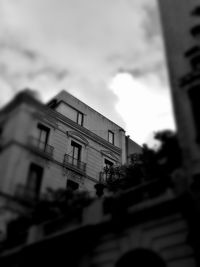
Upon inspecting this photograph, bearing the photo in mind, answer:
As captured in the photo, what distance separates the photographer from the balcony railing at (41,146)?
13209 mm

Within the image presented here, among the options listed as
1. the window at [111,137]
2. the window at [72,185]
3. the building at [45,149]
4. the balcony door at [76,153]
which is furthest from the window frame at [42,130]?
the window at [111,137]

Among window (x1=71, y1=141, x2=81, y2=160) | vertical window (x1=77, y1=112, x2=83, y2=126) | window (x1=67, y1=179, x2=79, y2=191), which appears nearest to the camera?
window (x1=67, y1=179, x2=79, y2=191)

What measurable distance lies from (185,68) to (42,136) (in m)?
6.53

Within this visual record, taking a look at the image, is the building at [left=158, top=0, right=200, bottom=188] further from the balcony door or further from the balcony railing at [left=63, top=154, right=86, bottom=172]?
the balcony door

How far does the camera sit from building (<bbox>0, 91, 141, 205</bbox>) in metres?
12.4

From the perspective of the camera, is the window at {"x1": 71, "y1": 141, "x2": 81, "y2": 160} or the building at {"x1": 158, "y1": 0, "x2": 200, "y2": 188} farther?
the window at {"x1": 71, "y1": 141, "x2": 81, "y2": 160}

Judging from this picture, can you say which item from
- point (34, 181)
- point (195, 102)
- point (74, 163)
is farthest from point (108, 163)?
point (195, 102)

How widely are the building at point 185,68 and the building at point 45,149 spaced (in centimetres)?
558

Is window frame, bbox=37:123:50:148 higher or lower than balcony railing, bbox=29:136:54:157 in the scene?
higher

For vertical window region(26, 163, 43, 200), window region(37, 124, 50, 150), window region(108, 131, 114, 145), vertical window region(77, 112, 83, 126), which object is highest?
window region(108, 131, 114, 145)

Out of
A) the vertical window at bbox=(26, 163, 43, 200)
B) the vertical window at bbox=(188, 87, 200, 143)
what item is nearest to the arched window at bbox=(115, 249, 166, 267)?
the vertical window at bbox=(26, 163, 43, 200)

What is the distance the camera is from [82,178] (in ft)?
57.1

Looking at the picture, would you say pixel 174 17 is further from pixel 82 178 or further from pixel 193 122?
pixel 82 178

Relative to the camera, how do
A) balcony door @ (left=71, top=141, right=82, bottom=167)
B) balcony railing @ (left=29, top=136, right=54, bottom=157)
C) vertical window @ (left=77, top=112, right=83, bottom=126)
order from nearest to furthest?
balcony railing @ (left=29, top=136, right=54, bottom=157), balcony door @ (left=71, top=141, right=82, bottom=167), vertical window @ (left=77, top=112, right=83, bottom=126)
